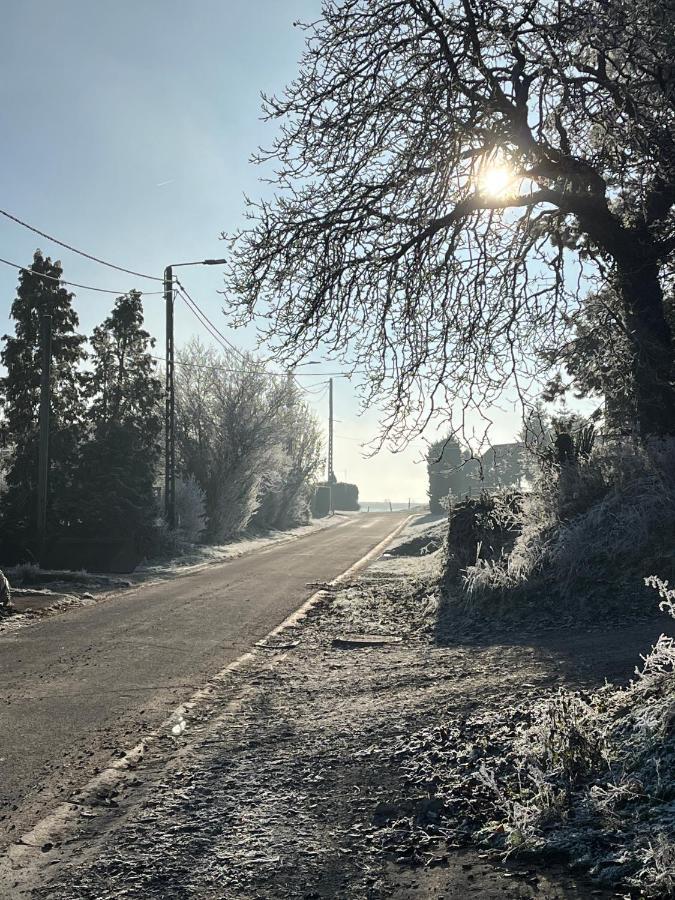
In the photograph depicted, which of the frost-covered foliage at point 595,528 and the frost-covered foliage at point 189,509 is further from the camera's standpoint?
the frost-covered foliage at point 189,509

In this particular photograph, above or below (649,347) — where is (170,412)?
above

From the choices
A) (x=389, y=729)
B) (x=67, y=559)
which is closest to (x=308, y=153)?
(x=389, y=729)

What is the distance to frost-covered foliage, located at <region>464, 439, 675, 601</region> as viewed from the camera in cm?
937

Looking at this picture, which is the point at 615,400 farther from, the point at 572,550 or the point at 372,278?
the point at 372,278

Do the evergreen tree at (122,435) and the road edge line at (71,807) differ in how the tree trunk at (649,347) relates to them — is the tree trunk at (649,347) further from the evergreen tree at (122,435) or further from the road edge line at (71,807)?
the evergreen tree at (122,435)

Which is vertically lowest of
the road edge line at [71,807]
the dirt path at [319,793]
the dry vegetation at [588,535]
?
the road edge line at [71,807]

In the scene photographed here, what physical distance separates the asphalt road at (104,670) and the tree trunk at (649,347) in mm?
6435

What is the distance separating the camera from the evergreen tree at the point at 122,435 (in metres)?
25.2

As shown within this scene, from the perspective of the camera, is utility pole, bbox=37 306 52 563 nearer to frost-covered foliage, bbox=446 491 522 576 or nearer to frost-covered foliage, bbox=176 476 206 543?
frost-covered foliage, bbox=176 476 206 543

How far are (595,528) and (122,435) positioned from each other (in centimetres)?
1991

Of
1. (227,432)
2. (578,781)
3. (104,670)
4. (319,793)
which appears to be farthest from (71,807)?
(227,432)

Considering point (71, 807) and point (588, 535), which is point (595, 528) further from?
point (71, 807)

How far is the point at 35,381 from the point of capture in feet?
95.9

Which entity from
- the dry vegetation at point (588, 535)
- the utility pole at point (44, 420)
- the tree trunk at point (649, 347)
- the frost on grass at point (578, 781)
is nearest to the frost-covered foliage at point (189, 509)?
the utility pole at point (44, 420)
